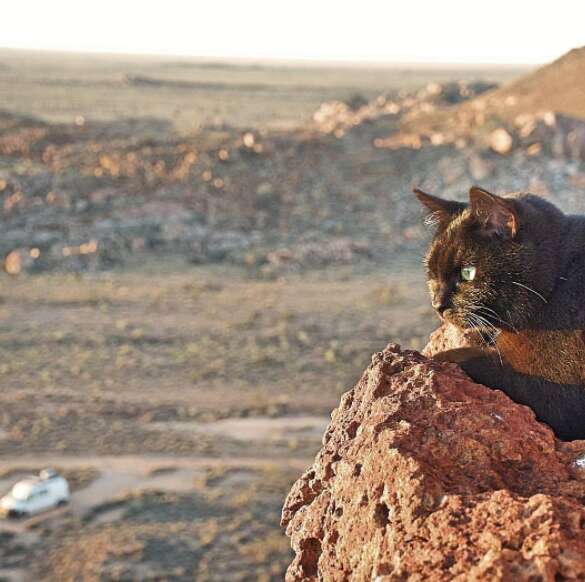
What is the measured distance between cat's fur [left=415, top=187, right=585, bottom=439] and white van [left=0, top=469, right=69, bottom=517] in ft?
30.0

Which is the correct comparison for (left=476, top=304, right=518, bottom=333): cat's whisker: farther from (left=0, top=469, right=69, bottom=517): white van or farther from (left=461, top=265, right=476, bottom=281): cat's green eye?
(left=0, top=469, right=69, bottom=517): white van

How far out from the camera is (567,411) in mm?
3066

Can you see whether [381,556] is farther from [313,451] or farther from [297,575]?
[313,451]

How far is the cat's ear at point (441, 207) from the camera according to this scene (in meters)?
3.51

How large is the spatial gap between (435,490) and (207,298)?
1826cm

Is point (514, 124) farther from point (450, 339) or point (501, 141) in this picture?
point (450, 339)

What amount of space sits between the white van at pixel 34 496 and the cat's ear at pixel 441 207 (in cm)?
911

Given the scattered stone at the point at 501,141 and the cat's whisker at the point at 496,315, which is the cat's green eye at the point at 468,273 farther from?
the scattered stone at the point at 501,141

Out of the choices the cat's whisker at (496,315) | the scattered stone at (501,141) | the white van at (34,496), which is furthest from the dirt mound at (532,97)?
the cat's whisker at (496,315)

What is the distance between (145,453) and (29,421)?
7.30 ft

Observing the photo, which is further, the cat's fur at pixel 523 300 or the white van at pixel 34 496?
the white van at pixel 34 496

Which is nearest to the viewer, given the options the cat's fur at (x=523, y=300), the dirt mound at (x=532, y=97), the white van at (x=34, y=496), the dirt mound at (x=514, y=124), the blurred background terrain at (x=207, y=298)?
the cat's fur at (x=523, y=300)

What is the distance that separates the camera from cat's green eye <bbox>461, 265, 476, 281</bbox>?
3344 millimetres

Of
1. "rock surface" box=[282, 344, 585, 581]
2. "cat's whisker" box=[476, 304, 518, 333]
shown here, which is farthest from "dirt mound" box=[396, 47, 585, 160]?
"rock surface" box=[282, 344, 585, 581]
